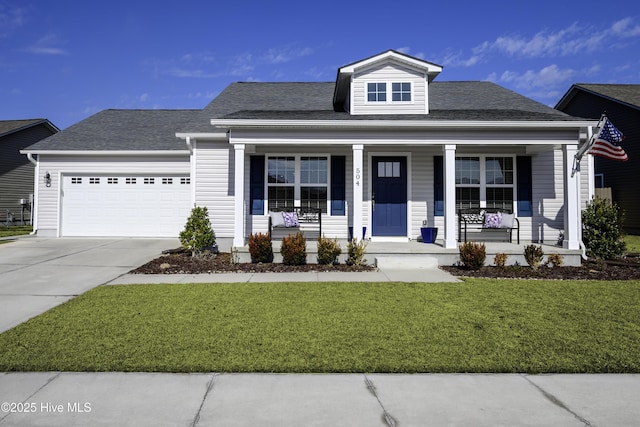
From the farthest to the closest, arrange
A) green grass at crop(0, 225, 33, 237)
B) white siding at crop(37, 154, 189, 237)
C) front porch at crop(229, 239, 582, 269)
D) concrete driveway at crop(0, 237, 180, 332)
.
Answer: green grass at crop(0, 225, 33, 237)
white siding at crop(37, 154, 189, 237)
front porch at crop(229, 239, 582, 269)
concrete driveway at crop(0, 237, 180, 332)

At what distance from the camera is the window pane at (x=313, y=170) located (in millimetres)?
10555

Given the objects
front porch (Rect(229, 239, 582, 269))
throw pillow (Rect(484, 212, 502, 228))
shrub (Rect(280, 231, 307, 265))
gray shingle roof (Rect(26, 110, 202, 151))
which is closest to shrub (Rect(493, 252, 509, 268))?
front porch (Rect(229, 239, 582, 269))

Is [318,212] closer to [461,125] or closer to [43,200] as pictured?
[461,125]

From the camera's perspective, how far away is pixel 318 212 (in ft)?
34.2

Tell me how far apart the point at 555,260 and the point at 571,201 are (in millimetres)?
1732

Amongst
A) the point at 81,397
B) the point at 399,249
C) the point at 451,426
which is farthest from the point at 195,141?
the point at 451,426

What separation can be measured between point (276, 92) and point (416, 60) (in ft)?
17.3

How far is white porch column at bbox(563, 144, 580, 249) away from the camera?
29.7ft

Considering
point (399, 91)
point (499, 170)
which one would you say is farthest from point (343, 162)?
point (499, 170)

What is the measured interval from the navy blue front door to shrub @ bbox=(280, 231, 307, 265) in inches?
108

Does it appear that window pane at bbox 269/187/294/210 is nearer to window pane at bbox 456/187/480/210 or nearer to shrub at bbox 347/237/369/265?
shrub at bbox 347/237/369/265

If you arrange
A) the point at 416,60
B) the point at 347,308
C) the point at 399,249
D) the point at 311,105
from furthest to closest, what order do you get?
the point at 311,105
the point at 416,60
the point at 399,249
the point at 347,308

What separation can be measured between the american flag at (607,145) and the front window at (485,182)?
2111 mm

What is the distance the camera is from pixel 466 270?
26.8 feet
